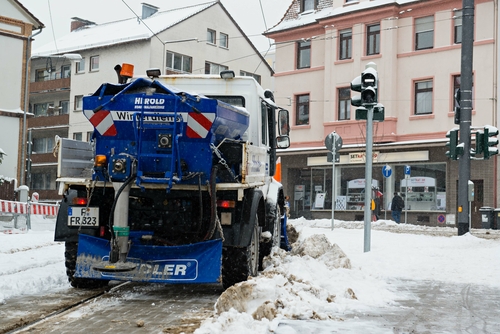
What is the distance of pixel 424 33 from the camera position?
3080 cm

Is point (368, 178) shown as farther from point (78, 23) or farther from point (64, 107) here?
point (78, 23)

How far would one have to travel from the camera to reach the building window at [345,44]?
108 ft

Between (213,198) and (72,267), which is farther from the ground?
(213,198)

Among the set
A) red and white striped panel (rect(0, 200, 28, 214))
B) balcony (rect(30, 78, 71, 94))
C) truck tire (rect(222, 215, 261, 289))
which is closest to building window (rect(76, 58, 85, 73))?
balcony (rect(30, 78, 71, 94))

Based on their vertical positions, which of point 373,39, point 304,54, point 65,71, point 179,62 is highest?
point 65,71

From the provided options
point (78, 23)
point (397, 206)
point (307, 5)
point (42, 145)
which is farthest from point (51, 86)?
point (397, 206)

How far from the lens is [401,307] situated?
727cm

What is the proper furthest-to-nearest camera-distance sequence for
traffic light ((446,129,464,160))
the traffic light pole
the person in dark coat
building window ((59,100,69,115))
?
building window ((59,100,69,115)), the person in dark coat, traffic light ((446,129,464,160)), the traffic light pole

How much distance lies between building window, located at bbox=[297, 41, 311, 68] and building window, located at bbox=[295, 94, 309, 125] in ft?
5.25

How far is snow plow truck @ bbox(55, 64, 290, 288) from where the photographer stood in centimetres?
717

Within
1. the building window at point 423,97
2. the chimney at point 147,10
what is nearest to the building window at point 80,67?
the chimney at point 147,10

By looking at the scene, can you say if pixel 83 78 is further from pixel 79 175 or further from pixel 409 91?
pixel 79 175

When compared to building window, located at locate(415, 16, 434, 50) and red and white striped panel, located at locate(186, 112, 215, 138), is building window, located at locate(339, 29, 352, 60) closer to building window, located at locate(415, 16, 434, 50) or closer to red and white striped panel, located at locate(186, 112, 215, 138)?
building window, located at locate(415, 16, 434, 50)

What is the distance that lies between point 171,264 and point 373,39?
2633 cm
